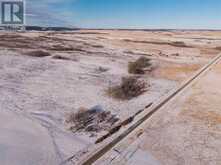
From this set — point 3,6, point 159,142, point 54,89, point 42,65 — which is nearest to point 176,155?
point 159,142

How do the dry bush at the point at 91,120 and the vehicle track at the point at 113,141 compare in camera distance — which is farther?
the dry bush at the point at 91,120

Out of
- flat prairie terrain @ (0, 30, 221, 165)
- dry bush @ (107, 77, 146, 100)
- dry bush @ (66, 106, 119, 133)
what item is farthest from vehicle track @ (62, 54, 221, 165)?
dry bush @ (107, 77, 146, 100)

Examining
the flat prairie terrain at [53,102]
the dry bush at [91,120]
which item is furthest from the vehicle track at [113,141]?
the dry bush at [91,120]

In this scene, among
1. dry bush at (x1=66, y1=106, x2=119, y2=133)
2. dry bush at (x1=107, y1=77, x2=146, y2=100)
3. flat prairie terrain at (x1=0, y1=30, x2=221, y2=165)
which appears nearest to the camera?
flat prairie terrain at (x1=0, y1=30, x2=221, y2=165)

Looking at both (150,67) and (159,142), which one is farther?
(150,67)

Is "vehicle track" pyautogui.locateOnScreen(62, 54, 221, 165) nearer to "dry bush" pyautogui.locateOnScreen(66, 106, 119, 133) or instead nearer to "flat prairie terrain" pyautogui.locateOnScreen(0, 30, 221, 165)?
"flat prairie terrain" pyautogui.locateOnScreen(0, 30, 221, 165)

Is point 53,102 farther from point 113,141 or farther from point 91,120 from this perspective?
point 113,141

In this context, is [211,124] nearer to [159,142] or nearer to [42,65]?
[159,142]

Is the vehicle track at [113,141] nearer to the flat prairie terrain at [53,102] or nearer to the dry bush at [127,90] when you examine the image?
the flat prairie terrain at [53,102]
